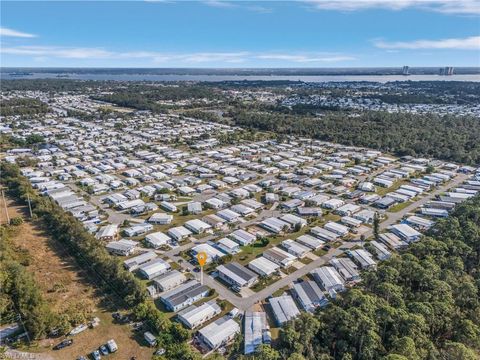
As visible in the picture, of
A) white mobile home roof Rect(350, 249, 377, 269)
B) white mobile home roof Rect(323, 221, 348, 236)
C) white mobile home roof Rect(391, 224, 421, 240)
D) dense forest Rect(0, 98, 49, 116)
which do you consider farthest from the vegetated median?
dense forest Rect(0, 98, 49, 116)

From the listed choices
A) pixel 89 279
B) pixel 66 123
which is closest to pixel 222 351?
pixel 89 279

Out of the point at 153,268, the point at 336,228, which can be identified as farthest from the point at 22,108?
the point at 336,228

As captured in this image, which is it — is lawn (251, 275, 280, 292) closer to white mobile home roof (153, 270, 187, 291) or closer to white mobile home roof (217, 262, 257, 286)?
white mobile home roof (217, 262, 257, 286)

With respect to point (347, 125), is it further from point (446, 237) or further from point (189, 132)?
point (446, 237)

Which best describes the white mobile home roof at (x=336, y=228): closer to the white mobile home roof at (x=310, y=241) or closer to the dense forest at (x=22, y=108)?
the white mobile home roof at (x=310, y=241)

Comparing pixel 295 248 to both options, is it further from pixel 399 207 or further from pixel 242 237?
pixel 399 207

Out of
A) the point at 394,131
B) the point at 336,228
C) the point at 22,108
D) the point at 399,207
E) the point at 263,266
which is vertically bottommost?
the point at 263,266
